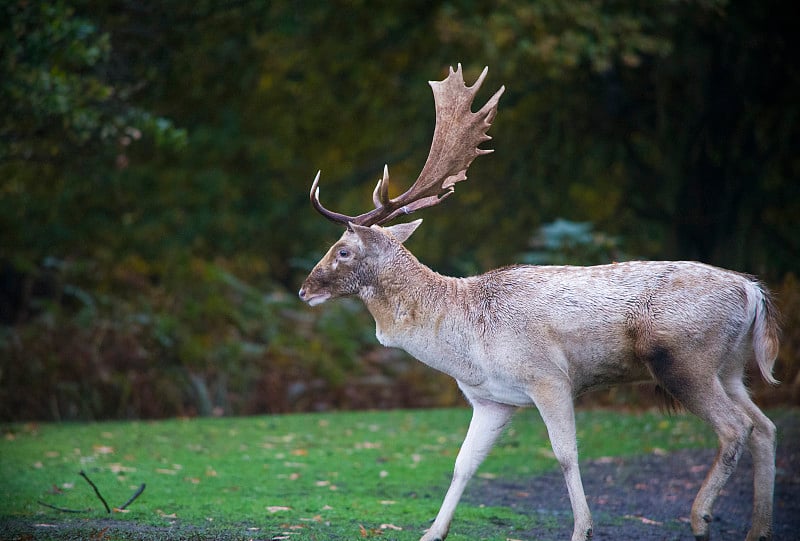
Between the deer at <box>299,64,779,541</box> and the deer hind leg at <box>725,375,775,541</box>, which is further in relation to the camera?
the deer hind leg at <box>725,375,775,541</box>

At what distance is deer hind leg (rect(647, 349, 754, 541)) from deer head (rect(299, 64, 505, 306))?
2098 mm

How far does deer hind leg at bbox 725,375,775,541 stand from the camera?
691 cm

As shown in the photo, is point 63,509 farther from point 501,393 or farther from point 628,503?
point 628,503

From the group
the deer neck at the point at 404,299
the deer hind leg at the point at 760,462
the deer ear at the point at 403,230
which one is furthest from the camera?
the deer ear at the point at 403,230

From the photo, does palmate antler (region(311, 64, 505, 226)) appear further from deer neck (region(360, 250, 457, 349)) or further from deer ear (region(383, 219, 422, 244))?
deer neck (region(360, 250, 457, 349))

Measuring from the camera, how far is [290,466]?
10.1 metres

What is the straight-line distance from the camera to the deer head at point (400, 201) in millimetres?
7309

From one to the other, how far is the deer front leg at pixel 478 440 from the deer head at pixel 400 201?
126 centimetres

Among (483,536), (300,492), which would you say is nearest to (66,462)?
(300,492)

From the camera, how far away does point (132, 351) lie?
48.1 ft

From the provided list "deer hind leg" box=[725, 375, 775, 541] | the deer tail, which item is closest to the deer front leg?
"deer hind leg" box=[725, 375, 775, 541]

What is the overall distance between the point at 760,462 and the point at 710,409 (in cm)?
62

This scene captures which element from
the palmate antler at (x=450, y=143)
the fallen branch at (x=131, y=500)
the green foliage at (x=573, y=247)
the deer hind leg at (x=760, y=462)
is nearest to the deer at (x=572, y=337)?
the deer hind leg at (x=760, y=462)

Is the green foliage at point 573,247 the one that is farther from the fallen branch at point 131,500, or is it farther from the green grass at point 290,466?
the fallen branch at point 131,500
